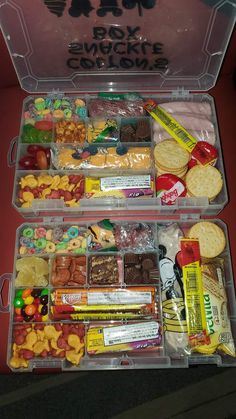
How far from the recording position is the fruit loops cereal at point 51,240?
115 cm

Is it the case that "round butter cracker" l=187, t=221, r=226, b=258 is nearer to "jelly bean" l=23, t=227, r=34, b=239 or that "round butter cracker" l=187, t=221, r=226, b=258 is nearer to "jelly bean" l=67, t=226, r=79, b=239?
"jelly bean" l=67, t=226, r=79, b=239

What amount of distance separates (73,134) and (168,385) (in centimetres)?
96

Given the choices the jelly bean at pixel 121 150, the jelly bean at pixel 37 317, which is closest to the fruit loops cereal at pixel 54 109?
the jelly bean at pixel 121 150

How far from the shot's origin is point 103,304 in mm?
1057

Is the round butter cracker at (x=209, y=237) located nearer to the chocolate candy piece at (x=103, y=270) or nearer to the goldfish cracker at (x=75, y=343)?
the chocolate candy piece at (x=103, y=270)

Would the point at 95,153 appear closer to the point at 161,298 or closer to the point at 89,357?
the point at 161,298

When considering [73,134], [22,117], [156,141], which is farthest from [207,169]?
[22,117]

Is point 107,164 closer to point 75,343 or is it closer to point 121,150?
point 121,150

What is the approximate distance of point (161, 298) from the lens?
1.09 meters

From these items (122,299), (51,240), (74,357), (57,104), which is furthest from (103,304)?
(57,104)

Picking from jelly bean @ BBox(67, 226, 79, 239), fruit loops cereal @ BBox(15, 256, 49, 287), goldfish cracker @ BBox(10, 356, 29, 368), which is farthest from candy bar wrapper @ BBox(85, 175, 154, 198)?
goldfish cracker @ BBox(10, 356, 29, 368)

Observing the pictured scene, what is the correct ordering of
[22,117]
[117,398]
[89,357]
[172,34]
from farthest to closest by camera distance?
[117,398] → [22,117] → [172,34] → [89,357]

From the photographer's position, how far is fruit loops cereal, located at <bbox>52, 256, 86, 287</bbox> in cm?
110

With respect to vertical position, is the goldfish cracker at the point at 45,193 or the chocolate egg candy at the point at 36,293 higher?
the goldfish cracker at the point at 45,193
